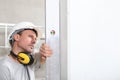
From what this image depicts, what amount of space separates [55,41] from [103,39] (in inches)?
9.2

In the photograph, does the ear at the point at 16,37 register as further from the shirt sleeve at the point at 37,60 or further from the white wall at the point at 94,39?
the white wall at the point at 94,39

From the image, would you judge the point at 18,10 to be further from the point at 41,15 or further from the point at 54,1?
the point at 54,1

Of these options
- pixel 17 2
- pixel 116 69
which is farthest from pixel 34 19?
pixel 116 69

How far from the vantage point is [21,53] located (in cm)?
75

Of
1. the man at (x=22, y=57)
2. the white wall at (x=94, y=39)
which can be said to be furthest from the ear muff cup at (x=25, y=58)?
the white wall at (x=94, y=39)

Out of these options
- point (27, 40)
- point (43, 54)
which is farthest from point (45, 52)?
point (27, 40)

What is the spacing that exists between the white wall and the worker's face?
6.7 inches

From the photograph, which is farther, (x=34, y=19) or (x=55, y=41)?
(x=34, y=19)

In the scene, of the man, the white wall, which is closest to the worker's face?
the man

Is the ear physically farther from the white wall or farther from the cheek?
the white wall

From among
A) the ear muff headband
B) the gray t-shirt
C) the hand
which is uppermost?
the hand

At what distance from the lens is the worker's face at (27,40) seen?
2.58ft

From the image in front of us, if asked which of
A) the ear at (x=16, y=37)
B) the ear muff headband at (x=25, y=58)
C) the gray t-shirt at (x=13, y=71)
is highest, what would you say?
the ear at (x=16, y=37)

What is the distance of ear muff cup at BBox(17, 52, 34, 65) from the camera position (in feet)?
2.39
